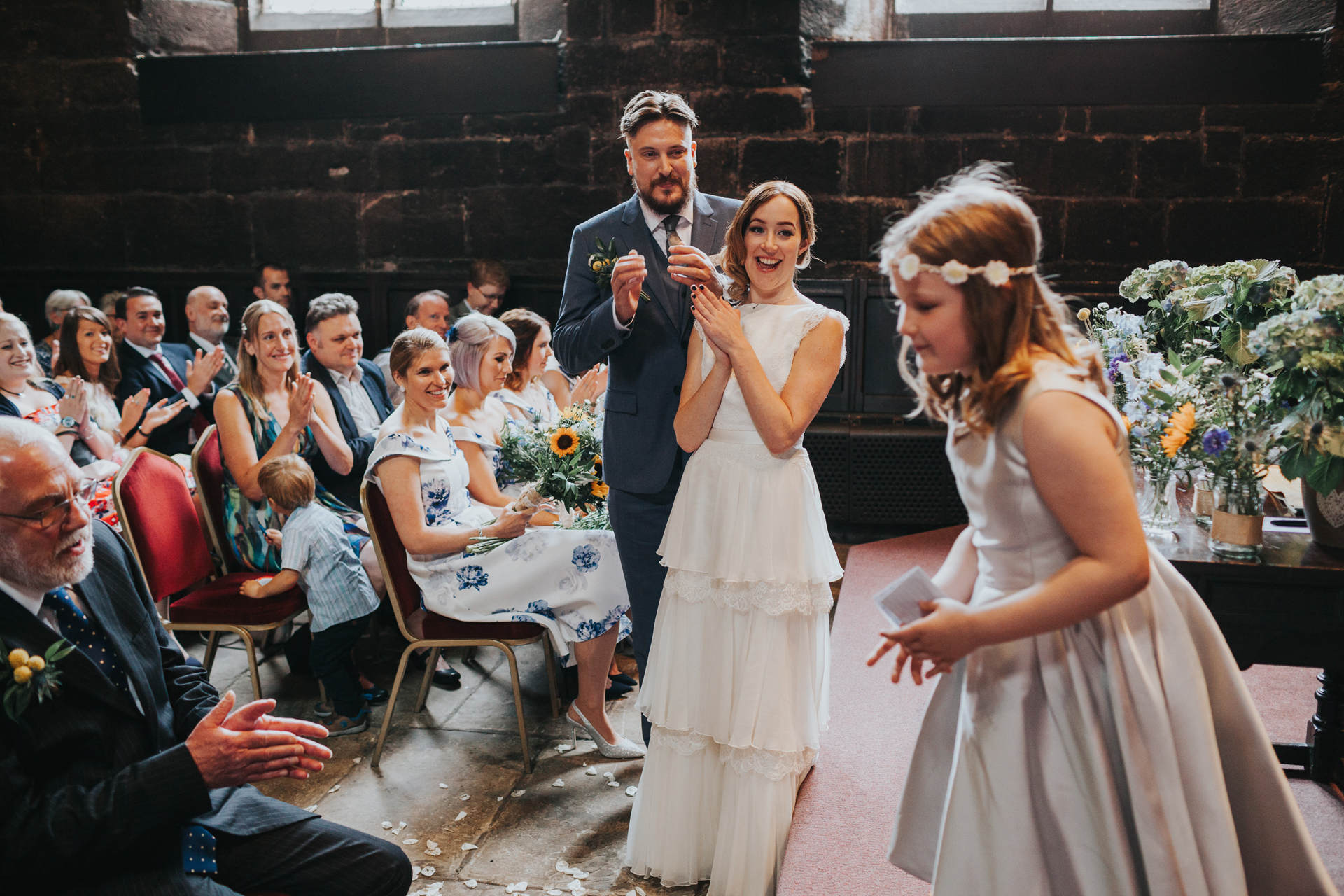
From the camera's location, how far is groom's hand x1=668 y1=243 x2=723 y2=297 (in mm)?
2189

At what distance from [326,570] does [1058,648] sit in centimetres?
266

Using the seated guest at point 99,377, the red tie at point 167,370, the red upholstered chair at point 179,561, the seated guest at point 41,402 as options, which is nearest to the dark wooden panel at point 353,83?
the red tie at point 167,370

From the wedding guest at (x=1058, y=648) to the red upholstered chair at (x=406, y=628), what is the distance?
1.88 metres

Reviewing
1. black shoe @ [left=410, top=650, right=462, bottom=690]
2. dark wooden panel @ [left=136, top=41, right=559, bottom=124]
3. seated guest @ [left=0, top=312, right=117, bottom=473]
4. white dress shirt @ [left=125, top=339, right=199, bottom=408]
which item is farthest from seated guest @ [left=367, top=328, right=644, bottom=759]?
dark wooden panel @ [left=136, top=41, right=559, bottom=124]

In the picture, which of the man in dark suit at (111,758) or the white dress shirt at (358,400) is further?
→ the white dress shirt at (358,400)

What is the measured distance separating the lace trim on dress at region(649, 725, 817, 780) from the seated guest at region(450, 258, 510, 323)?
432 centimetres

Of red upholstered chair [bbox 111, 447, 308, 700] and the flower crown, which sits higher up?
the flower crown

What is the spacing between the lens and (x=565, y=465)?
3293 mm

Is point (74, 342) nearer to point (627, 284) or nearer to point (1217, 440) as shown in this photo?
point (627, 284)

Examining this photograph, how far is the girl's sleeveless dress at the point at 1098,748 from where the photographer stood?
1352mm

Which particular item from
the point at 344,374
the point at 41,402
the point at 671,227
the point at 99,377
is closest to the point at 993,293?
the point at 671,227

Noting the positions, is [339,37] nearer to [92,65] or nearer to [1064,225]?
[92,65]

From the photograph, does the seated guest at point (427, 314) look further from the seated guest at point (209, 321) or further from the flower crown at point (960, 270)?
the flower crown at point (960, 270)

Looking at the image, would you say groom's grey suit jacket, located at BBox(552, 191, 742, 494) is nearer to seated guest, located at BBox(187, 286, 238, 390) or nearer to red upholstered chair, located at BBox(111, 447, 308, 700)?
red upholstered chair, located at BBox(111, 447, 308, 700)
